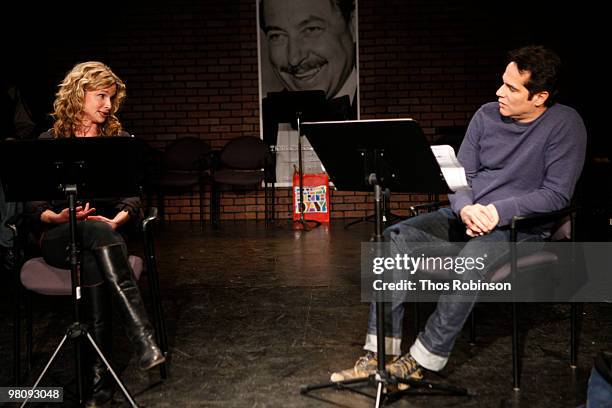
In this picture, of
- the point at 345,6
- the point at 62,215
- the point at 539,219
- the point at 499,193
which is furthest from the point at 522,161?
the point at 345,6

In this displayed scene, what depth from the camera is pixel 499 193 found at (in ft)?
9.05

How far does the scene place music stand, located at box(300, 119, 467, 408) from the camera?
221cm

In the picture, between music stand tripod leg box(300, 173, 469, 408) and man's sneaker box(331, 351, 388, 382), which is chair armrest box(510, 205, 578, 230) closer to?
music stand tripod leg box(300, 173, 469, 408)

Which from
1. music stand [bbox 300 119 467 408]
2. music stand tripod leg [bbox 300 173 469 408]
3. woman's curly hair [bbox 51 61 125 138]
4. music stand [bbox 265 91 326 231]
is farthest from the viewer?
music stand [bbox 265 91 326 231]

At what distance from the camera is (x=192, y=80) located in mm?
7242

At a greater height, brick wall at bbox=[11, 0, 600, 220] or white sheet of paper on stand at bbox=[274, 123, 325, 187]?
brick wall at bbox=[11, 0, 600, 220]

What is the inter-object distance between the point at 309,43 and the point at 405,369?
16.9 feet

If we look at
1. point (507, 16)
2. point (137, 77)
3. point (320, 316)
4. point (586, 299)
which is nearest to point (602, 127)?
point (507, 16)

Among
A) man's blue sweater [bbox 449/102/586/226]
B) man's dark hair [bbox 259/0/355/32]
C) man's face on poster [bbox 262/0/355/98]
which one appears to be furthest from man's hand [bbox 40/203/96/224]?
man's dark hair [bbox 259/0/355/32]

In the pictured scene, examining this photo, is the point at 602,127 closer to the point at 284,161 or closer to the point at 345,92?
the point at 345,92

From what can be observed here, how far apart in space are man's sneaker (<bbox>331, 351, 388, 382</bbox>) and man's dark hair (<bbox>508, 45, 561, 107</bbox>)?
1.19 metres

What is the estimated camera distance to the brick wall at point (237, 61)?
7.13 metres

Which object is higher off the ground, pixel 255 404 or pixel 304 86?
pixel 304 86

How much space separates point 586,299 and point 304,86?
4210 millimetres
